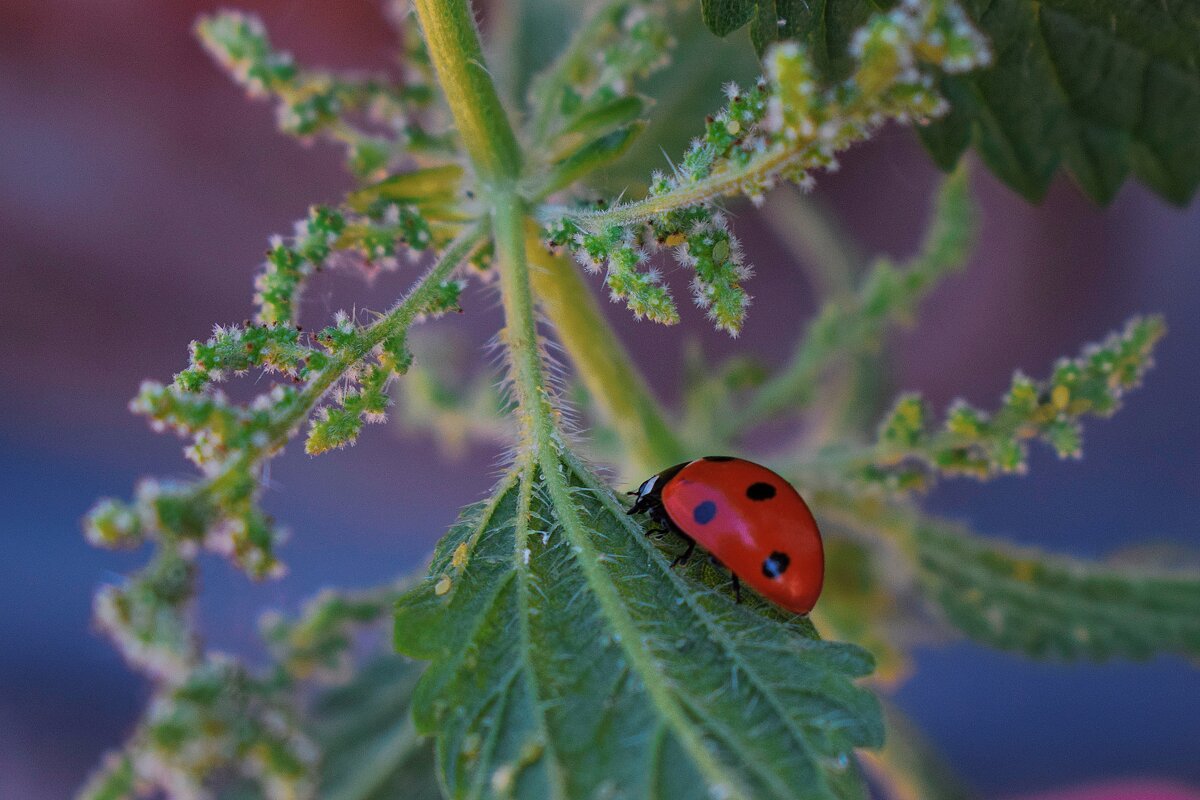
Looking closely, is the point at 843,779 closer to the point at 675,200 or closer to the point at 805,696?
the point at 805,696

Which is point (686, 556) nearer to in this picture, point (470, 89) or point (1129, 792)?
point (470, 89)

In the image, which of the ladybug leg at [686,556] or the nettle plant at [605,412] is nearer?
the nettle plant at [605,412]

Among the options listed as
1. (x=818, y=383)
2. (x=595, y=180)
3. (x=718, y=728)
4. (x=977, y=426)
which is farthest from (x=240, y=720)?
(x=818, y=383)

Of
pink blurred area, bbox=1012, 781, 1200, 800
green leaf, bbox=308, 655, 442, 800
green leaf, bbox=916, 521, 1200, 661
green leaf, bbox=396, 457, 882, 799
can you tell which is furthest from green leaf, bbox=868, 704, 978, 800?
green leaf, bbox=396, 457, 882, 799

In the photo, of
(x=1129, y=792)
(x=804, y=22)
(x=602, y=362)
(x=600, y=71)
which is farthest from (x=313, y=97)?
(x=1129, y=792)

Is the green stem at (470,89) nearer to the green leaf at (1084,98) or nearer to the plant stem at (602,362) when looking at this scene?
the plant stem at (602,362)

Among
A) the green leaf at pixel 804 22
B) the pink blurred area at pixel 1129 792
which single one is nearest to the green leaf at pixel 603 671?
the green leaf at pixel 804 22
